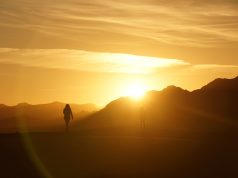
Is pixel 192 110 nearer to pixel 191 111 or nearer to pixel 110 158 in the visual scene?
pixel 191 111

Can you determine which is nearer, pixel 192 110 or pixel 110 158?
pixel 110 158

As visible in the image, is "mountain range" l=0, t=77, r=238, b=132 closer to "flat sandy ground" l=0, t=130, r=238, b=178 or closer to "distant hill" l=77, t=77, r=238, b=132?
"distant hill" l=77, t=77, r=238, b=132

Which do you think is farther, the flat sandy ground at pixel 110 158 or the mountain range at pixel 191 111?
the mountain range at pixel 191 111

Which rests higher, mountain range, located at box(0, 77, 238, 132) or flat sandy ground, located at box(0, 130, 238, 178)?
mountain range, located at box(0, 77, 238, 132)

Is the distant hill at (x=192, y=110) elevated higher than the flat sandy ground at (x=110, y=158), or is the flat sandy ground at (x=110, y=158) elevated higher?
the distant hill at (x=192, y=110)

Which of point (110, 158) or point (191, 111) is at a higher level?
point (191, 111)

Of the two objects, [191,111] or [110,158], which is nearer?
[110,158]

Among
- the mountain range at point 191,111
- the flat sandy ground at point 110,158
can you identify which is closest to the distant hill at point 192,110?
the mountain range at point 191,111

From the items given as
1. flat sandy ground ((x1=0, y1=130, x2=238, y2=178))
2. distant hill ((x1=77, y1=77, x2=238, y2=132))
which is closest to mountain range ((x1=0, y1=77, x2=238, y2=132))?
distant hill ((x1=77, y1=77, x2=238, y2=132))

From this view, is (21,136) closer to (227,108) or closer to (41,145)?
(41,145)

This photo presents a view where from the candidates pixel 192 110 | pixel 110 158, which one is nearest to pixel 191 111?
pixel 192 110

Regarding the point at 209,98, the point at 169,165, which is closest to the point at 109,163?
the point at 169,165

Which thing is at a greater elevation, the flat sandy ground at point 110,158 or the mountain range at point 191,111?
the mountain range at point 191,111

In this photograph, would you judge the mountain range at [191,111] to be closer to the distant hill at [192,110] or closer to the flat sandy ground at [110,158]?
the distant hill at [192,110]
